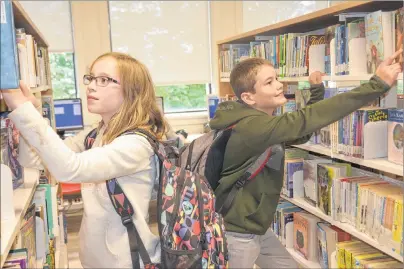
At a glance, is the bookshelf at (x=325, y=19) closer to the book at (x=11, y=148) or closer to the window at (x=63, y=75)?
the book at (x=11, y=148)

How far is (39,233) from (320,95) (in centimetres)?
156

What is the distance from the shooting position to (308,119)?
5.66 ft

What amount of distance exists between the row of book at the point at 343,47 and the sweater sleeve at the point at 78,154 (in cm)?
110

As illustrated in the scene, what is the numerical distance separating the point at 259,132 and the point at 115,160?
26.1 inches

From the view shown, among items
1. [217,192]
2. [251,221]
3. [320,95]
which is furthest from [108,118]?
[320,95]

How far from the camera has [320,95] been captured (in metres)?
2.29

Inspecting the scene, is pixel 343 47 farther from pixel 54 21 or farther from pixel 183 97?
pixel 54 21

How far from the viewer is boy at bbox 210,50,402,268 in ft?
5.57

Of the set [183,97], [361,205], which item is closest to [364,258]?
[361,205]

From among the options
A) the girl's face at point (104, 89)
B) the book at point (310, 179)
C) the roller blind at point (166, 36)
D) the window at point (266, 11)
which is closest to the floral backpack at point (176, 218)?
the girl's face at point (104, 89)

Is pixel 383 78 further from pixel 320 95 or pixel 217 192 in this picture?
pixel 217 192

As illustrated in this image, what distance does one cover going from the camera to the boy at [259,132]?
5.57 feet

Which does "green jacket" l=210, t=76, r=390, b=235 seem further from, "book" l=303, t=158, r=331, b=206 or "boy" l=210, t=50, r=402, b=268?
"book" l=303, t=158, r=331, b=206

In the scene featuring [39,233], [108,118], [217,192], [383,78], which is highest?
[383,78]
